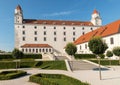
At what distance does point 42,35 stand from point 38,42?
3.77 meters

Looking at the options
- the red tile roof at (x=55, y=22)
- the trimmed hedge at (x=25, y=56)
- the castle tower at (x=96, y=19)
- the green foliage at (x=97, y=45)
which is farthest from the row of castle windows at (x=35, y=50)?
the green foliage at (x=97, y=45)

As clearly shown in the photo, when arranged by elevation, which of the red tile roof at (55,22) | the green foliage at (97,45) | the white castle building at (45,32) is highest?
the red tile roof at (55,22)

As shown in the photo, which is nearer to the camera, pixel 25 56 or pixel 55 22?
pixel 25 56

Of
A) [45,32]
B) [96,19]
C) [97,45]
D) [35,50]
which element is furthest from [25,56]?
[96,19]

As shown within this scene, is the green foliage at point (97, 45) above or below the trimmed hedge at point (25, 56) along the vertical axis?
above

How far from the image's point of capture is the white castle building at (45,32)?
70312mm

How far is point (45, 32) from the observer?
2886 inches

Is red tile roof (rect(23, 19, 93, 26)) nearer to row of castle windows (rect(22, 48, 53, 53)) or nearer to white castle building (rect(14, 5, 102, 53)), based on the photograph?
white castle building (rect(14, 5, 102, 53))

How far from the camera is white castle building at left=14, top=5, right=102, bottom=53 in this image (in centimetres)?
7031

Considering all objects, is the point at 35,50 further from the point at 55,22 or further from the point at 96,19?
the point at 96,19

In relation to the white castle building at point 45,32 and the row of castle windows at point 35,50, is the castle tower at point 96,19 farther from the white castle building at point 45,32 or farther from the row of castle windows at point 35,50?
the row of castle windows at point 35,50

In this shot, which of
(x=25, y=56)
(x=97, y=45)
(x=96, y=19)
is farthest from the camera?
(x=96, y=19)

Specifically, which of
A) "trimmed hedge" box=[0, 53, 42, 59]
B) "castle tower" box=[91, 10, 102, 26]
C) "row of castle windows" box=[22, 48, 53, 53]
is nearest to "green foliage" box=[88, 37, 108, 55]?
"trimmed hedge" box=[0, 53, 42, 59]

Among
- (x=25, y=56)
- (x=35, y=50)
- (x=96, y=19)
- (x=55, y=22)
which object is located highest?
(x=96, y=19)
